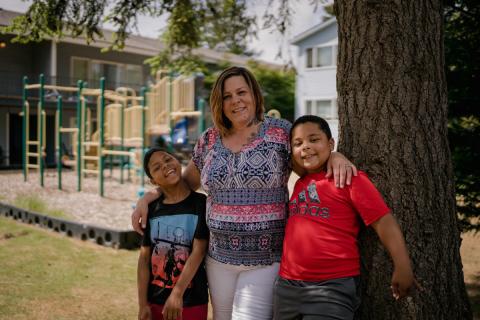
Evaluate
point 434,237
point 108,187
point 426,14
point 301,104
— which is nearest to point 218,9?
point 426,14

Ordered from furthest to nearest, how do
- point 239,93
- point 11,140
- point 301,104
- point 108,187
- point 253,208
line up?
point 301,104 < point 11,140 < point 108,187 < point 239,93 < point 253,208

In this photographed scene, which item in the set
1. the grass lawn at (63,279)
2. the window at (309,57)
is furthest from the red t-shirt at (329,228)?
the window at (309,57)

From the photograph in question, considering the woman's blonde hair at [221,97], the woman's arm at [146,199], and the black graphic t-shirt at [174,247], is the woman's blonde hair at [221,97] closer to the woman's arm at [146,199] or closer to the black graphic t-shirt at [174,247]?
the woman's arm at [146,199]

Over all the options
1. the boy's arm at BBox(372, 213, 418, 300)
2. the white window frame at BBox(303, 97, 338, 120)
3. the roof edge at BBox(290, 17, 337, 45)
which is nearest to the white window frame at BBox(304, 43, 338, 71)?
the roof edge at BBox(290, 17, 337, 45)

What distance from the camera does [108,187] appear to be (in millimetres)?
14039

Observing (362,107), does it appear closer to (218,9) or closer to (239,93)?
(239,93)

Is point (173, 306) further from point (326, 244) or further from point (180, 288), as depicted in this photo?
point (326, 244)

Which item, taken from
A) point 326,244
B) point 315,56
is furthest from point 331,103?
point 326,244

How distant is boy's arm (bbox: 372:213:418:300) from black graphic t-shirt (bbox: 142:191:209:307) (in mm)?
1027

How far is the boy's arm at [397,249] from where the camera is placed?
2.19 metres

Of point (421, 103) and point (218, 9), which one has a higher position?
point (218, 9)

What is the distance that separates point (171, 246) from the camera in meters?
2.84

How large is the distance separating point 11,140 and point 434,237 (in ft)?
77.6

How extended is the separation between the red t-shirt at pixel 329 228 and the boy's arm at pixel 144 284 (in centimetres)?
89
